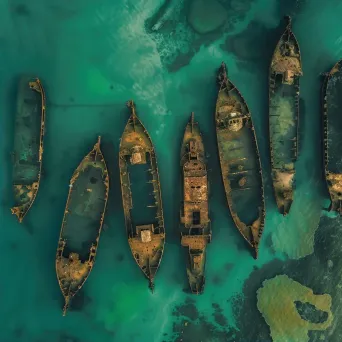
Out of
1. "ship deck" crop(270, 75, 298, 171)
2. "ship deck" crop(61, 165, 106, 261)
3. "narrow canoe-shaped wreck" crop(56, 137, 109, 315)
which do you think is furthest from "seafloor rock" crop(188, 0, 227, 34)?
"ship deck" crop(61, 165, 106, 261)

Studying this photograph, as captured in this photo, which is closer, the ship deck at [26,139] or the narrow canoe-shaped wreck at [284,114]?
the ship deck at [26,139]

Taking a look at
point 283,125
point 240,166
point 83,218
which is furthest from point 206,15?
point 83,218

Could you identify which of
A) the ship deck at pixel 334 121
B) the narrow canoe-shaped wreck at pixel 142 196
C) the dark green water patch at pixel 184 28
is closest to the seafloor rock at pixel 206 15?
the dark green water patch at pixel 184 28

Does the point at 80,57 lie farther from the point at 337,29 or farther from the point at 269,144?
the point at 337,29

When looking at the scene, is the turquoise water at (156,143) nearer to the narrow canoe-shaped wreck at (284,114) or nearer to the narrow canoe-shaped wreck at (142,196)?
the narrow canoe-shaped wreck at (284,114)

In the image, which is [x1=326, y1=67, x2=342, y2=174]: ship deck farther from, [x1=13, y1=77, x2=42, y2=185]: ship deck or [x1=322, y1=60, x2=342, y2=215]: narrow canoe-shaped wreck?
[x1=13, y1=77, x2=42, y2=185]: ship deck

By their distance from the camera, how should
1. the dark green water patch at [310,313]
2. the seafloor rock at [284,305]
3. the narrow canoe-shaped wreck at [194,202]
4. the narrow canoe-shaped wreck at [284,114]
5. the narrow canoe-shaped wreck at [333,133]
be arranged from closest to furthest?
the narrow canoe-shaped wreck at [194,202] < the narrow canoe-shaped wreck at [284,114] < the narrow canoe-shaped wreck at [333,133] < the seafloor rock at [284,305] < the dark green water patch at [310,313]
